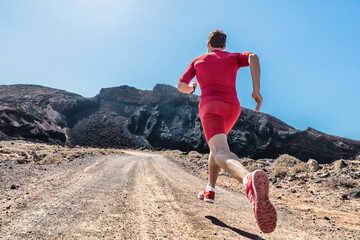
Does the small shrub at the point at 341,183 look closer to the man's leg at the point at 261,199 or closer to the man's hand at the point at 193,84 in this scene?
the man's leg at the point at 261,199

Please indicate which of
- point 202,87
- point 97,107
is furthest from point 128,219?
point 97,107

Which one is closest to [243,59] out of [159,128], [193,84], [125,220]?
[193,84]

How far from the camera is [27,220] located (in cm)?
266

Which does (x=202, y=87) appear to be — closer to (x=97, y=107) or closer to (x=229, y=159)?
(x=229, y=159)

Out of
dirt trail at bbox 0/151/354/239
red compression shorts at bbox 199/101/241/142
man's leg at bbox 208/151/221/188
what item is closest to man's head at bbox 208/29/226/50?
red compression shorts at bbox 199/101/241/142

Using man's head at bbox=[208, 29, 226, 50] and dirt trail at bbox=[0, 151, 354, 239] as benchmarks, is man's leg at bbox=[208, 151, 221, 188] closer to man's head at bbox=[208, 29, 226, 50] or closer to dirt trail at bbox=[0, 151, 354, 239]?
dirt trail at bbox=[0, 151, 354, 239]

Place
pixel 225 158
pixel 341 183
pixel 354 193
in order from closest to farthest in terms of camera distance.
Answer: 1. pixel 225 158
2. pixel 354 193
3. pixel 341 183

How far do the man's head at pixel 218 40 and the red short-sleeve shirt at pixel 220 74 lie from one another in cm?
19

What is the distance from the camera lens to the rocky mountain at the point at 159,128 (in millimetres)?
41562

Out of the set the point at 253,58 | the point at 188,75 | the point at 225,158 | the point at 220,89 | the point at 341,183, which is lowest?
the point at 341,183

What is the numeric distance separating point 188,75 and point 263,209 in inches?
74.3

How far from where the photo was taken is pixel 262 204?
1865mm

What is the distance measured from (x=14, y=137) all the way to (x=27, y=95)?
126 feet

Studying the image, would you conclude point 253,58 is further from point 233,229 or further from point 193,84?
point 233,229
